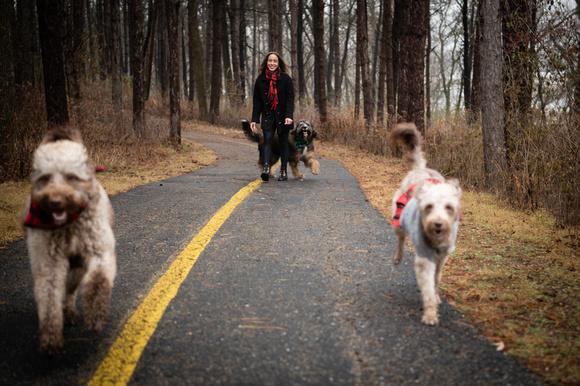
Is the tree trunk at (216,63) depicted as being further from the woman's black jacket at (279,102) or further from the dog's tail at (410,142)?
the dog's tail at (410,142)

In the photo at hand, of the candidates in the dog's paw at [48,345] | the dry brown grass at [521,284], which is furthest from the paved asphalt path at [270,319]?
the dry brown grass at [521,284]

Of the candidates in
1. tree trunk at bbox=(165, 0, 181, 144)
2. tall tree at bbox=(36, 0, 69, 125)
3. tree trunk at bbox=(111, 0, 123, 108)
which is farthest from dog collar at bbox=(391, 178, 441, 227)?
tree trunk at bbox=(111, 0, 123, 108)

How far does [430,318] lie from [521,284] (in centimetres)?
136

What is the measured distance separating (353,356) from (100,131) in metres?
11.7

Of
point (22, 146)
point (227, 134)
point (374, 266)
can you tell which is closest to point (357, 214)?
point (374, 266)

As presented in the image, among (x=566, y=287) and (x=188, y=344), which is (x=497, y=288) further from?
(x=188, y=344)

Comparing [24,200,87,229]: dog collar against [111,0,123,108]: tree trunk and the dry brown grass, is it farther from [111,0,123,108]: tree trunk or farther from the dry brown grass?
[111,0,123,108]: tree trunk

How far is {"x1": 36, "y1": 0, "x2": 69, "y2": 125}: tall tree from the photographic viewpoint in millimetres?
9281

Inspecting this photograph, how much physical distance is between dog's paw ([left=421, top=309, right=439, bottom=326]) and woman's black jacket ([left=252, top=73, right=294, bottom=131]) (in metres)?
7.00

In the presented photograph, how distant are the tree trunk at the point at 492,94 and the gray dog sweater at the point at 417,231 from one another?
207 inches

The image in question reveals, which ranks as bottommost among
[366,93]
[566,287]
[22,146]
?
[566,287]

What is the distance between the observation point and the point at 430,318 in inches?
123

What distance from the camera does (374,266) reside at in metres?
4.34

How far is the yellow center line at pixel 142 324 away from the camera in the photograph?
2475 millimetres
